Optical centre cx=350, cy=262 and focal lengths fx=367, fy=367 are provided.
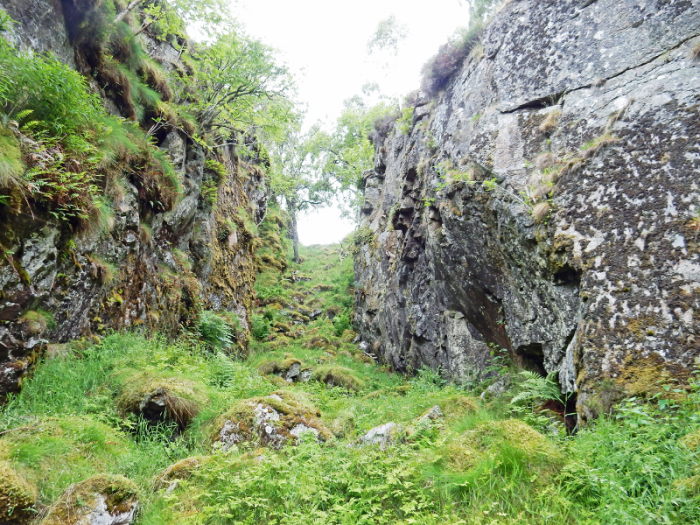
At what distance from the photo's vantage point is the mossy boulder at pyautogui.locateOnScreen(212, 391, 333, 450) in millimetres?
5275

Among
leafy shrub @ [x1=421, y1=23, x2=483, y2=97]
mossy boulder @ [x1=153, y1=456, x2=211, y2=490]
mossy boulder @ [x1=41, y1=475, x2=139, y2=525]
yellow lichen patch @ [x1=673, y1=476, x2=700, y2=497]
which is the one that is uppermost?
leafy shrub @ [x1=421, y1=23, x2=483, y2=97]

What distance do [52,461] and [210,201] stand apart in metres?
10.0

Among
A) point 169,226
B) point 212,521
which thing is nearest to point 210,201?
point 169,226

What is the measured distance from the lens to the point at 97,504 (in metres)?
3.26

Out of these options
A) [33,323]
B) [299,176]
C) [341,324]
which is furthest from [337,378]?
[299,176]

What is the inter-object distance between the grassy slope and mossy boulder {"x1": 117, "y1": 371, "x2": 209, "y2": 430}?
103mm

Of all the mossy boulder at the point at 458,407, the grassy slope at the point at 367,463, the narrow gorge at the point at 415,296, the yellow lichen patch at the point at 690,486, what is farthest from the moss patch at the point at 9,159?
the yellow lichen patch at the point at 690,486

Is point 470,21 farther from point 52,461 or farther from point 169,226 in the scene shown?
point 52,461

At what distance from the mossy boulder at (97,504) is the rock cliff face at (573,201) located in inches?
207

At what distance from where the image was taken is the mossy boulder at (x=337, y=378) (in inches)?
419

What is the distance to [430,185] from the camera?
1054 centimetres

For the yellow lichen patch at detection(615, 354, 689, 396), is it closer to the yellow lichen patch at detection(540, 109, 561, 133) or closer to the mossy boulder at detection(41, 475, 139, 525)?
the yellow lichen patch at detection(540, 109, 561, 133)

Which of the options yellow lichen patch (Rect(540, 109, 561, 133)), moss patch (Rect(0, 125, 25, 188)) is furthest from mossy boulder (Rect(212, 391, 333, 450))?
yellow lichen patch (Rect(540, 109, 561, 133))

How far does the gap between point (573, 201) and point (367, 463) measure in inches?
197
